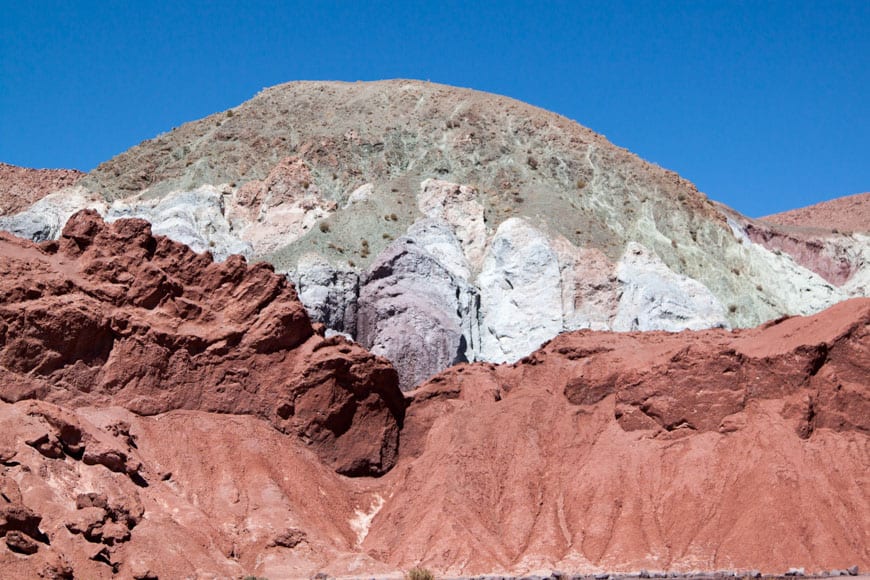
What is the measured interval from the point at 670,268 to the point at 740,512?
80.5ft

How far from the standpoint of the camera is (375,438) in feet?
142

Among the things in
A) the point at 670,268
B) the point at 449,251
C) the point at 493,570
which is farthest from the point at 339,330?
the point at 493,570

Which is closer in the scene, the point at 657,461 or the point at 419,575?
the point at 419,575

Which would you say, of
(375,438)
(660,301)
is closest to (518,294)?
(660,301)

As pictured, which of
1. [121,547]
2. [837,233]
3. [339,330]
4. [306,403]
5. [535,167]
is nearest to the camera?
[121,547]

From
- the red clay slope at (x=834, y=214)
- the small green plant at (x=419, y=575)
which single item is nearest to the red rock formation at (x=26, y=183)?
the small green plant at (x=419, y=575)

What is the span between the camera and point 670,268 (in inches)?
2336

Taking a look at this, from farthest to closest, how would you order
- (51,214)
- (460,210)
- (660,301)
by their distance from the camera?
(460,210) → (51,214) → (660,301)

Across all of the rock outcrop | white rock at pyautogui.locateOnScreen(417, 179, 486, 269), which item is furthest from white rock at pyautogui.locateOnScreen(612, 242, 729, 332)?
the rock outcrop

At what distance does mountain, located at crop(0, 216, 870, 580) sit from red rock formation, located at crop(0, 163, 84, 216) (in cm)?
2981

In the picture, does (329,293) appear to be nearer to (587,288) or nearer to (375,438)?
(587,288)

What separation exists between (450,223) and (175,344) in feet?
78.8

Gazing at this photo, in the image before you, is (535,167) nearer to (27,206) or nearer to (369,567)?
(27,206)

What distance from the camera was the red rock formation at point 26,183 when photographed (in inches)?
2788
